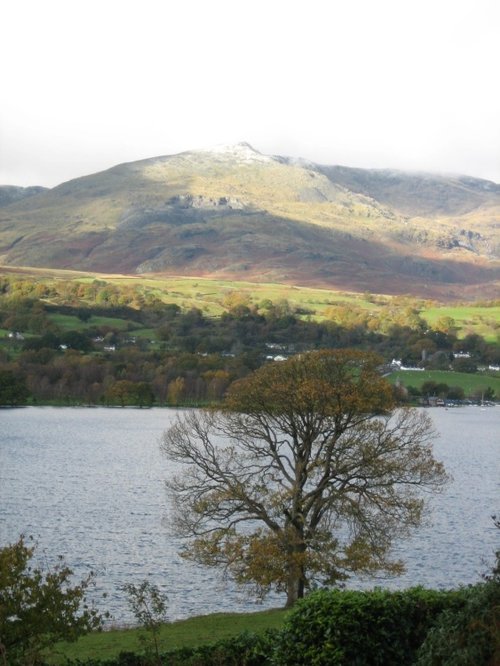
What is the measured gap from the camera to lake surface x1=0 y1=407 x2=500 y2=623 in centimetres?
4234

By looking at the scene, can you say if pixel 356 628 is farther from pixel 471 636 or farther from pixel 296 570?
pixel 296 570

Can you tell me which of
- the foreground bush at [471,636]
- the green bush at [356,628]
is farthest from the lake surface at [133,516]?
the foreground bush at [471,636]

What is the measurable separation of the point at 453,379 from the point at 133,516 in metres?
135

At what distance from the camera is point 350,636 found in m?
15.8

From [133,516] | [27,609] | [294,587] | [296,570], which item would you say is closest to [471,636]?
[27,609]

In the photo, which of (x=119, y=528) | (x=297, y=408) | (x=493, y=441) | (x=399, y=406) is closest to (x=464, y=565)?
(x=399, y=406)

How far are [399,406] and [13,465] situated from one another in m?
48.5

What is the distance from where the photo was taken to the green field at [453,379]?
176000 millimetres

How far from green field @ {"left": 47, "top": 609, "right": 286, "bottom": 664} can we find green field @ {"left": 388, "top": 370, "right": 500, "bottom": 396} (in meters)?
139

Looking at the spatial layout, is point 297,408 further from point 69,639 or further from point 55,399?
point 55,399

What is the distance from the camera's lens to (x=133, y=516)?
A: 189 feet

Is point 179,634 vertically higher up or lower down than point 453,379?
lower down

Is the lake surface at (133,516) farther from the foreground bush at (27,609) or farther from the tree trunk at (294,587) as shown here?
the foreground bush at (27,609)

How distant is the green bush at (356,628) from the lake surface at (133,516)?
1922 mm
